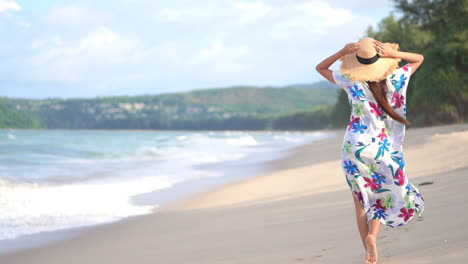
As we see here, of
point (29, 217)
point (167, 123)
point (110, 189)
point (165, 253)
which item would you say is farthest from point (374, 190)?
point (167, 123)

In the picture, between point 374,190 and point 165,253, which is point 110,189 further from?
point 374,190

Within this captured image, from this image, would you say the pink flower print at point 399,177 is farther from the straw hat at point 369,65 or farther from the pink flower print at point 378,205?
the straw hat at point 369,65

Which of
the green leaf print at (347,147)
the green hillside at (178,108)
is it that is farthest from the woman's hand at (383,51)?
the green hillside at (178,108)

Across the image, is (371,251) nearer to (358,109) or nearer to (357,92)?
(358,109)

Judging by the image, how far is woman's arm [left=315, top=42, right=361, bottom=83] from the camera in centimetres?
386

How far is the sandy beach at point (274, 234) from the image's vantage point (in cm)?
434

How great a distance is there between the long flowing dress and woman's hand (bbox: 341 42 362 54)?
7.2 inches

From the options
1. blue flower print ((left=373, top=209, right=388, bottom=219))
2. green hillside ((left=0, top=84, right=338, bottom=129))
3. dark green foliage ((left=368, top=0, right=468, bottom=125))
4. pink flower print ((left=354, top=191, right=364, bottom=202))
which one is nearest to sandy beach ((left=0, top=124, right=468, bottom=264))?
blue flower print ((left=373, top=209, right=388, bottom=219))

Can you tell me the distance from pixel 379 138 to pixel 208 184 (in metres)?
9.54

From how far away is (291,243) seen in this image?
511 cm

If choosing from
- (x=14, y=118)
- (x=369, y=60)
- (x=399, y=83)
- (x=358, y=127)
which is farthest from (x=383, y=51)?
(x=14, y=118)

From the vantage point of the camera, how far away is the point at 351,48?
3865 millimetres

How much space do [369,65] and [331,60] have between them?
332mm

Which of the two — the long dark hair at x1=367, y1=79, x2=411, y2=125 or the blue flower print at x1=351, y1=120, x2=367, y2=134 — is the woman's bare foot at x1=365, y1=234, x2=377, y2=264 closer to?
the blue flower print at x1=351, y1=120, x2=367, y2=134
